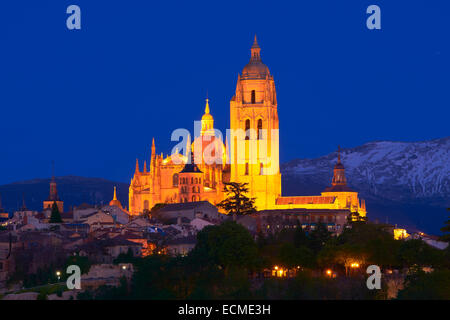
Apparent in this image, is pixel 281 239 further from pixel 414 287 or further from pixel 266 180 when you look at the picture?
pixel 266 180

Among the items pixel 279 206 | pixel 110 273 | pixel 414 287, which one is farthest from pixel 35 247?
pixel 279 206

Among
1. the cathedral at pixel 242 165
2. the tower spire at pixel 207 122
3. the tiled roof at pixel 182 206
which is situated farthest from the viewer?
the tower spire at pixel 207 122

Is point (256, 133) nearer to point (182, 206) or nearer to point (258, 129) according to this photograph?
point (258, 129)

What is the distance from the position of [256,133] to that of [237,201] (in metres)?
11.4

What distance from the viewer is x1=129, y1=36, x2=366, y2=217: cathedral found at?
121375mm

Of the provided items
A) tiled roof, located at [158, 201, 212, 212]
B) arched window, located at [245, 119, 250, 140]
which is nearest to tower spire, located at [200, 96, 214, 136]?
arched window, located at [245, 119, 250, 140]

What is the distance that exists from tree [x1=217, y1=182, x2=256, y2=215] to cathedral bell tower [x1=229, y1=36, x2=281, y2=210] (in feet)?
6.99

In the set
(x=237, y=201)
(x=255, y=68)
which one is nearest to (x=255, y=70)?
(x=255, y=68)

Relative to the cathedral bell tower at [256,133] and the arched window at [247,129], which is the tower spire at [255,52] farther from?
the arched window at [247,129]

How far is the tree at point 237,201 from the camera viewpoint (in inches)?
4525

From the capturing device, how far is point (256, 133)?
12500cm

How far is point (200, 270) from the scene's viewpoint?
72750 mm

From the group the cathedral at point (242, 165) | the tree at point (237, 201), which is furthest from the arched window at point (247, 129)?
the tree at point (237, 201)
